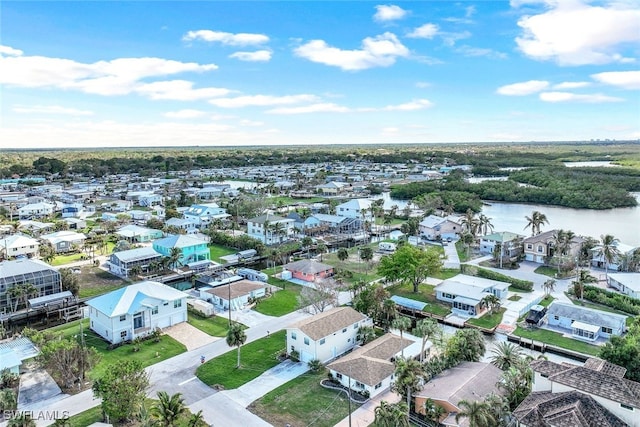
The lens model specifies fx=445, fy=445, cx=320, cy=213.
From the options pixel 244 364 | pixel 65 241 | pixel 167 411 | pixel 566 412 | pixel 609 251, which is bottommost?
pixel 244 364

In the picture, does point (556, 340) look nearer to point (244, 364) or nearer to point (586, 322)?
point (586, 322)

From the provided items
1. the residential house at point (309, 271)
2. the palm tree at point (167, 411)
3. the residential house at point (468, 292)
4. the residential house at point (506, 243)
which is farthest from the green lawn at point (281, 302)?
the residential house at point (506, 243)

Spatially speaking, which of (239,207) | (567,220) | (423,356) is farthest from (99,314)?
(567,220)

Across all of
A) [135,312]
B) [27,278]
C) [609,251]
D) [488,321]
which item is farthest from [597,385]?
[27,278]

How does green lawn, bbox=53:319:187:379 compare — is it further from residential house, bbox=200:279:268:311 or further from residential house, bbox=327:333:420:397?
residential house, bbox=327:333:420:397

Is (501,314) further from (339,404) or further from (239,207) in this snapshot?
(239,207)
